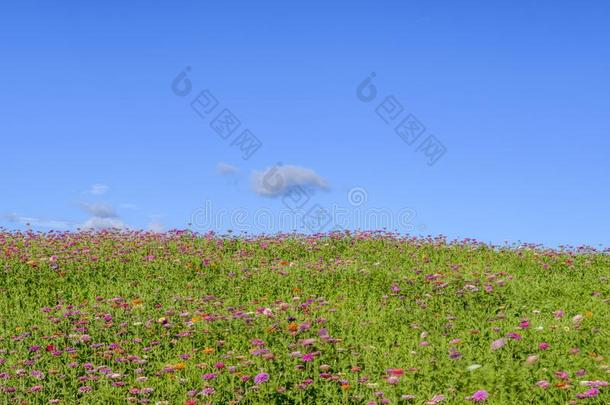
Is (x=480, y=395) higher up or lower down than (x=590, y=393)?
higher up

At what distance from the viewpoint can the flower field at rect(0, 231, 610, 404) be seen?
6.83 metres

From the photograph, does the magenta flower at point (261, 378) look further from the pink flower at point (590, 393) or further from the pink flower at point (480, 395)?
the pink flower at point (590, 393)

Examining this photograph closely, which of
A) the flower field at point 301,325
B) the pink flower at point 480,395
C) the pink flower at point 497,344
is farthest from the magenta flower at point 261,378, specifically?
the pink flower at point 497,344

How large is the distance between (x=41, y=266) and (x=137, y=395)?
7767 millimetres

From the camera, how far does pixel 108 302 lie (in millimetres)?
10789

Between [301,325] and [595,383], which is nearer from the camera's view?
[595,383]

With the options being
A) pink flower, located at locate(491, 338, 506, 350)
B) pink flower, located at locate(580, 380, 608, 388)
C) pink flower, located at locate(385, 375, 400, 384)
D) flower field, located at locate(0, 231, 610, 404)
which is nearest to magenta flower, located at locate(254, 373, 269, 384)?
flower field, located at locate(0, 231, 610, 404)

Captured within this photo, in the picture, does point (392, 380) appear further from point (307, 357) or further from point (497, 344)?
point (497, 344)

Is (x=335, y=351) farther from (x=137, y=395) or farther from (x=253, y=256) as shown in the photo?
(x=253, y=256)

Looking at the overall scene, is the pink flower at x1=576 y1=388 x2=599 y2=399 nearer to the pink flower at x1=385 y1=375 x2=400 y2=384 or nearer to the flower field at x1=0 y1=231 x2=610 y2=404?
the flower field at x1=0 y1=231 x2=610 y2=404

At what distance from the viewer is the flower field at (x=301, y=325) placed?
6832mm

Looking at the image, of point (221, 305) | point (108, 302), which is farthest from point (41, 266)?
point (221, 305)

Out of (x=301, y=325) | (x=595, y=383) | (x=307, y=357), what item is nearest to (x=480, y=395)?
(x=595, y=383)

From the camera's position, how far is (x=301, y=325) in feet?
27.5
